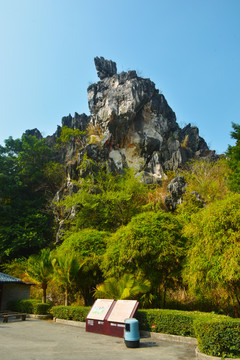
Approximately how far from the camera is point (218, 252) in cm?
1113

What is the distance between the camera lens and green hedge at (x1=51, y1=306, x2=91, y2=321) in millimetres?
15220

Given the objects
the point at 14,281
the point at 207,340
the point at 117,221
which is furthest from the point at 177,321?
the point at 117,221

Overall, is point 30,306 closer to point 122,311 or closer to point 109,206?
point 122,311

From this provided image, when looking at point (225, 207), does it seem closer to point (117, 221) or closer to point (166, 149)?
point (117, 221)

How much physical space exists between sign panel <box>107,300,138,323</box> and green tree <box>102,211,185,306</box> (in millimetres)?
2797

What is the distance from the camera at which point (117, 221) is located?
27.9 m

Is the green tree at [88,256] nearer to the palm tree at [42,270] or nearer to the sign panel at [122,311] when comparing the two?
the palm tree at [42,270]

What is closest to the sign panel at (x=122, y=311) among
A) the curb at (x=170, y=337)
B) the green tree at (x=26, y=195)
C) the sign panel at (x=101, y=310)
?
the sign panel at (x=101, y=310)

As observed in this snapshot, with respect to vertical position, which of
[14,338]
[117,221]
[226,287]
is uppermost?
[117,221]

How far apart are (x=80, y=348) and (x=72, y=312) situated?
7.02 meters

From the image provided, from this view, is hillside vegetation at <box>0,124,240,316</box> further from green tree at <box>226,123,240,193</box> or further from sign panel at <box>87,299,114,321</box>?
sign panel at <box>87,299,114,321</box>

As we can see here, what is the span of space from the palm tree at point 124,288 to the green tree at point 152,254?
26.1 inches

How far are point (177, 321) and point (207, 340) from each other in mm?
3324

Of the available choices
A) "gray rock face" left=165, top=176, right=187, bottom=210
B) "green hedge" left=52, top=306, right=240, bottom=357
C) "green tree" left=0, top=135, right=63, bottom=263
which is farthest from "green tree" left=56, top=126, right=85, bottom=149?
"green hedge" left=52, top=306, right=240, bottom=357
